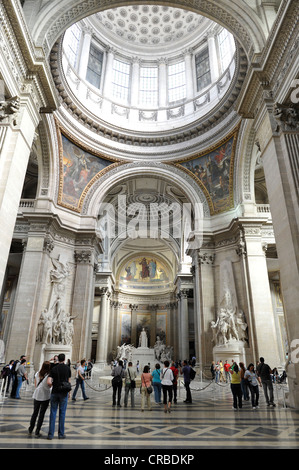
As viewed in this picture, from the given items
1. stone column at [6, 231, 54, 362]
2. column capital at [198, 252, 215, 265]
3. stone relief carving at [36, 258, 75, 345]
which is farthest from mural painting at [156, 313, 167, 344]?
stone column at [6, 231, 54, 362]

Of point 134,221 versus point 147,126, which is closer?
point 147,126

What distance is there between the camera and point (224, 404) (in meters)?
6.76

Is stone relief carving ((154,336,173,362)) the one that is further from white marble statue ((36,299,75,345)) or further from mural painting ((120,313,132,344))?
white marble statue ((36,299,75,345))

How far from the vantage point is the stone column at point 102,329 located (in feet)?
77.2

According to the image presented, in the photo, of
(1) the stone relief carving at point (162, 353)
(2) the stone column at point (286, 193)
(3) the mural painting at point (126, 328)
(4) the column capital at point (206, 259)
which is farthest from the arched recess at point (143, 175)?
(3) the mural painting at point (126, 328)

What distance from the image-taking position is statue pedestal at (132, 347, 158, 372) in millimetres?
20759

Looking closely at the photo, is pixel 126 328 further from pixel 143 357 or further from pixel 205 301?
pixel 205 301

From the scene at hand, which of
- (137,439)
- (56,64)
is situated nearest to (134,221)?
(56,64)

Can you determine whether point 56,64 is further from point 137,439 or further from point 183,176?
point 137,439

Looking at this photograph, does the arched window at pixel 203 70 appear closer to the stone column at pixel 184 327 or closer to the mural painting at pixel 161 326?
the stone column at pixel 184 327

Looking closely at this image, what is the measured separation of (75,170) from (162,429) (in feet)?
49.4

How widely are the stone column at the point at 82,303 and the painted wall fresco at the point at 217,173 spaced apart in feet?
25.5

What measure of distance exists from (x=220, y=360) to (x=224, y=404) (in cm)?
704
